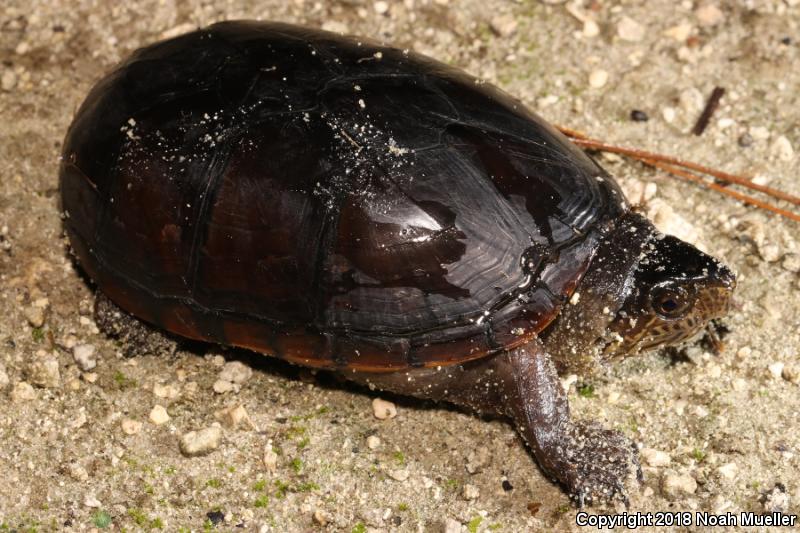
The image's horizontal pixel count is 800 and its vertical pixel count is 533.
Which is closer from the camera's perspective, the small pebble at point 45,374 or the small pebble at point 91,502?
the small pebble at point 91,502

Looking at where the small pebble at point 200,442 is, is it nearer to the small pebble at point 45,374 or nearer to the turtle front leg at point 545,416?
the small pebble at point 45,374

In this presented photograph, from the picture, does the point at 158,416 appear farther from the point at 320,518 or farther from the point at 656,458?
the point at 656,458

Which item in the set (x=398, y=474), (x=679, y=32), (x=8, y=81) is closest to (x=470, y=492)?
(x=398, y=474)

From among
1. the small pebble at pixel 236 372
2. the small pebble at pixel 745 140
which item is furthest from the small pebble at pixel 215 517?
the small pebble at pixel 745 140

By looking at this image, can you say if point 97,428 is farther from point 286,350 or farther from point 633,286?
Result: point 633,286

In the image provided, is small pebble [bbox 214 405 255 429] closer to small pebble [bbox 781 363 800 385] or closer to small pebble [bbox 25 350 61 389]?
small pebble [bbox 25 350 61 389]

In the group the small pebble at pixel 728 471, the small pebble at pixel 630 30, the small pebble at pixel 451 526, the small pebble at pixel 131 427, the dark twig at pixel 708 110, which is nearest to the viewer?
the small pebble at pixel 451 526

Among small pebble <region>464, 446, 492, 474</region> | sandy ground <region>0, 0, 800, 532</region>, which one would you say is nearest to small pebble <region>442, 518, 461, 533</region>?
sandy ground <region>0, 0, 800, 532</region>
